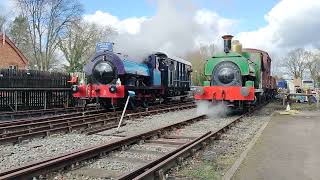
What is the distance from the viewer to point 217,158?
8.60m

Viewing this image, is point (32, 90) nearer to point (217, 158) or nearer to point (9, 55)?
point (217, 158)

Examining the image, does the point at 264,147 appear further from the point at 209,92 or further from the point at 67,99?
the point at 67,99

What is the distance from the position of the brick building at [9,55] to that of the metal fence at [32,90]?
18.1 metres

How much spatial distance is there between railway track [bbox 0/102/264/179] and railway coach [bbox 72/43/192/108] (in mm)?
7368

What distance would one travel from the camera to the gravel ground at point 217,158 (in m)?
A: 7.12

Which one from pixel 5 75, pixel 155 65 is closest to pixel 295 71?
pixel 155 65

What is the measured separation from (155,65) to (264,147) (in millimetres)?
13218

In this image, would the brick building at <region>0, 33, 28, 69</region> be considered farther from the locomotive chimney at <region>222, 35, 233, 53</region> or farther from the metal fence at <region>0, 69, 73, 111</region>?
the locomotive chimney at <region>222, 35, 233, 53</region>

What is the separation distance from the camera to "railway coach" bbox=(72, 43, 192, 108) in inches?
737

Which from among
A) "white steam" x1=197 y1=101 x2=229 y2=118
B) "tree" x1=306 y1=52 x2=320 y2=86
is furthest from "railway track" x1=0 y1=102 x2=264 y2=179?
"tree" x1=306 y1=52 x2=320 y2=86

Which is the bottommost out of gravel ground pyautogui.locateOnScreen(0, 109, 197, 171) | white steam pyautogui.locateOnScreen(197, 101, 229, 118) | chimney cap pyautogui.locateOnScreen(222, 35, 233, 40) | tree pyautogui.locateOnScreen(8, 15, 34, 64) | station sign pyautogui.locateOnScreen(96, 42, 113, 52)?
gravel ground pyautogui.locateOnScreen(0, 109, 197, 171)

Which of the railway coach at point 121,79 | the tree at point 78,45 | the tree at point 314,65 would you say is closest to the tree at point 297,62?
the tree at point 314,65

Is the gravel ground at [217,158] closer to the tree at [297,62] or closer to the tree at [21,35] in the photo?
the tree at [21,35]

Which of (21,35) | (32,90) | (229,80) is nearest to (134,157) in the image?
(229,80)
